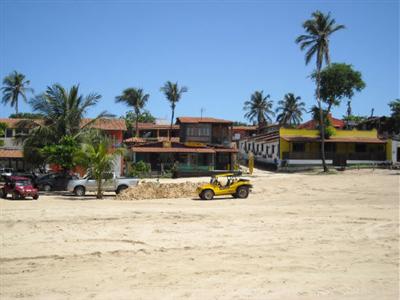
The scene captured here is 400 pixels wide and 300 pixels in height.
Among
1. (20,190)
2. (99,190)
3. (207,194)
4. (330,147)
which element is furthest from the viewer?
(330,147)

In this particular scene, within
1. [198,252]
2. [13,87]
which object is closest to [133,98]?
[13,87]

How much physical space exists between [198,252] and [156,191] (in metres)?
15.3

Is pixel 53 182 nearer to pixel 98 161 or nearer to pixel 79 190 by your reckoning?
pixel 79 190

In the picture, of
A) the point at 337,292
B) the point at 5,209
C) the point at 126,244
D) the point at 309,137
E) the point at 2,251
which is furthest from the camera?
the point at 309,137

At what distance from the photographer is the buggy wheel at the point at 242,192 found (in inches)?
1033

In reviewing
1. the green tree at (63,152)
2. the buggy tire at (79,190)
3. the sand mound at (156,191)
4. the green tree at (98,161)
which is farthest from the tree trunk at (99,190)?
the green tree at (63,152)

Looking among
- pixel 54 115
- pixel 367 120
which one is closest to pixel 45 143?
pixel 54 115

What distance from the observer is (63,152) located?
29562 millimetres

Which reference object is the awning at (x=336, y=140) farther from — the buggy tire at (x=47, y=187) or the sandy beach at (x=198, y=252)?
the sandy beach at (x=198, y=252)

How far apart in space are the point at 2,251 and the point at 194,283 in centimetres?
612

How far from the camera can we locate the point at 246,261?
1159cm

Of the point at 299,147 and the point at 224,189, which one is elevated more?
the point at 299,147

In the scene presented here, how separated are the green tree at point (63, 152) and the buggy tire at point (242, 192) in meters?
11.8

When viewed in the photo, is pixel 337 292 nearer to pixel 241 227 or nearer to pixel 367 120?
pixel 241 227
